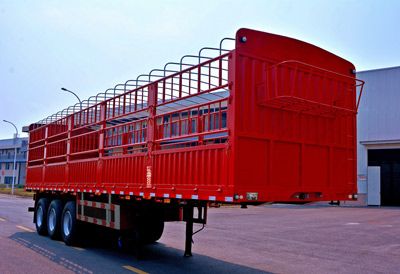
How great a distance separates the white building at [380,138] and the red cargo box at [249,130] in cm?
2427

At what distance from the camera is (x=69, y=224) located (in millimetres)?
10883

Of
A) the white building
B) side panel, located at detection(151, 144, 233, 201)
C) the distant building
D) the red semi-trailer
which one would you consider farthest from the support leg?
the distant building

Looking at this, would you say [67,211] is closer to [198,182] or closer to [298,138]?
[198,182]

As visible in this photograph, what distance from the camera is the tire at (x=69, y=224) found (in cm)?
1061

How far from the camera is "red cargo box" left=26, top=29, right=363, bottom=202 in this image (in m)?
6.22

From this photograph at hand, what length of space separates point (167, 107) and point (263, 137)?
2.16 metres

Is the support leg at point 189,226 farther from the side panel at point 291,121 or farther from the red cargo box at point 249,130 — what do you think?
the side panel at point 291,121

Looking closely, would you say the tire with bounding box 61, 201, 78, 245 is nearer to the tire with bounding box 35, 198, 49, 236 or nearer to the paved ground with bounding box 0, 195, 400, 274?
the paved ground with bounding box 0, 195, 400, 274

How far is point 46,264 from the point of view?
838cm

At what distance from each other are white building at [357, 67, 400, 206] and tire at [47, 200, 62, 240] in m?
24.3

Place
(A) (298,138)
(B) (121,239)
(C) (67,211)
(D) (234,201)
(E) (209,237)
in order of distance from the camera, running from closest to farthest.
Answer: (D) (234,201) → (A) (298,138) → (B) (121,239) → (C) (67,211) → (E) (209,237)

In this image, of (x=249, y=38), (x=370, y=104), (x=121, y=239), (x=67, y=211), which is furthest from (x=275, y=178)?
(x=370, y=104)

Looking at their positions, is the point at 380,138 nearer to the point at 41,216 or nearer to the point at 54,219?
the point at 41,216

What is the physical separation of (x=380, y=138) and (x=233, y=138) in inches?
1059
